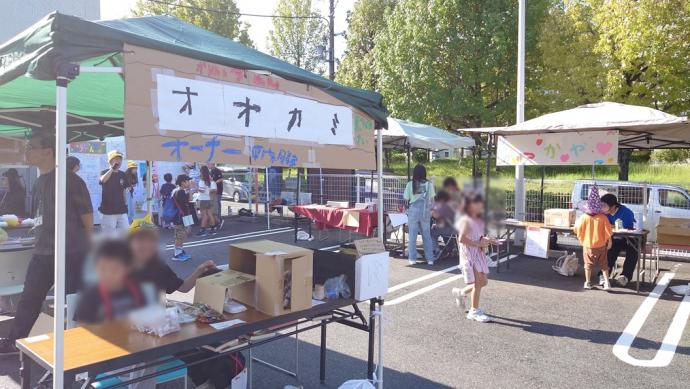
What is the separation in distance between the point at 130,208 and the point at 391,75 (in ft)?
33.9

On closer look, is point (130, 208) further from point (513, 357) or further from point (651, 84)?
point (651, 84)

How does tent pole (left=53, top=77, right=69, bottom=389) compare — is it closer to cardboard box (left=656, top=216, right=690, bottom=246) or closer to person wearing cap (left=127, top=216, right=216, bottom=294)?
person wearing cap (left=127, top=216, right=216, bottom=294)

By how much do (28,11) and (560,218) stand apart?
46.4ft

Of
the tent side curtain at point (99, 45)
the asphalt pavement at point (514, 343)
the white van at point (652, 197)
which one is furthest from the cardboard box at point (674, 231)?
the tent side curtain at point (99, 45)

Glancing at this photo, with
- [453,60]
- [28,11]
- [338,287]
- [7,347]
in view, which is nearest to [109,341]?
[338,287]

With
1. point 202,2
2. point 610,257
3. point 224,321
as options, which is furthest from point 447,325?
point 202,2

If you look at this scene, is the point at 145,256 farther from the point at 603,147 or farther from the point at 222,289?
the point at 603,147

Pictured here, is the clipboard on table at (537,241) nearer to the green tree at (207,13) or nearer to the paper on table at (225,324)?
the paper on table at (225,324)

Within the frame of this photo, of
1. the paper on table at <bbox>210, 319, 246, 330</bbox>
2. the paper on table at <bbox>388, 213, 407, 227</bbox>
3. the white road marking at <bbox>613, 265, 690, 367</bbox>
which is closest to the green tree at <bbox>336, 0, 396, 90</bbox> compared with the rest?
the paper on table at <bbox>388, 213, 407, 227</bbox>

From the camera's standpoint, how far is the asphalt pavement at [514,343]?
409 centimetres

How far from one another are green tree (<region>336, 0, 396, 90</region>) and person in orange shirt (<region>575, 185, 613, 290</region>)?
20470 mm

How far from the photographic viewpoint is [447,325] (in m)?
5.45

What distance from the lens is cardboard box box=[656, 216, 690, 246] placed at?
27.1 ft

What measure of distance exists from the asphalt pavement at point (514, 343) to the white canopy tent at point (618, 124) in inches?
92.3
